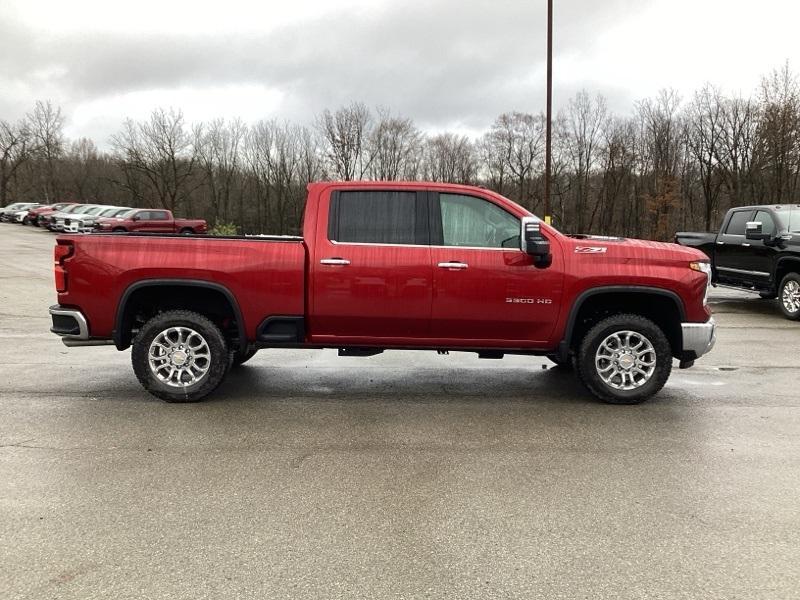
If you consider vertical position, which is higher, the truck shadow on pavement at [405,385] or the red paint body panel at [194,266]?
the red paint body panel at [194,266]

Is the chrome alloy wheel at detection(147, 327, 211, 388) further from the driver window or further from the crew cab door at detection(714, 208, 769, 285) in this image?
the crew cab door at detection(714, 208, 769, 285)

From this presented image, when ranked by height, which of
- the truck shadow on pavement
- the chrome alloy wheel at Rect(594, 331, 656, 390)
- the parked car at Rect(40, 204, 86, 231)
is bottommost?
the truck shadow on pavement

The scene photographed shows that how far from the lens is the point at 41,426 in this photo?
484 centimetres

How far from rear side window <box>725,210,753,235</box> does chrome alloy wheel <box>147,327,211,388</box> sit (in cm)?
1129

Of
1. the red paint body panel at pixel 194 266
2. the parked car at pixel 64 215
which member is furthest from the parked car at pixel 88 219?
the red paint body panel at pixel 194 266

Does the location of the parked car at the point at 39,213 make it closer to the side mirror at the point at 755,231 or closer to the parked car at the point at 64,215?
the parked car at the point at 64,215

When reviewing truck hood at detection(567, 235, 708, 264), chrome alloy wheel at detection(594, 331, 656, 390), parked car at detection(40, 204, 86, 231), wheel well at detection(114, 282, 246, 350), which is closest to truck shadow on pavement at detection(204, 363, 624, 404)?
chrome alloy wheel at detection(594, 331, 656, 390)

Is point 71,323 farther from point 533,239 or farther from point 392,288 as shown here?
point 533,239

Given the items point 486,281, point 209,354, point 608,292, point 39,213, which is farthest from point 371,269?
point 39,213

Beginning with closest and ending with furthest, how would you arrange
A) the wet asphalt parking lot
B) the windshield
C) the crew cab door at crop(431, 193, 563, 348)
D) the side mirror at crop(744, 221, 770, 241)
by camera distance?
the wet asphalt parking lot < the crew cab door at crop(431, 193, 563, 348) < the windshield < the side mirror at crop(744, 221, 770, 241)

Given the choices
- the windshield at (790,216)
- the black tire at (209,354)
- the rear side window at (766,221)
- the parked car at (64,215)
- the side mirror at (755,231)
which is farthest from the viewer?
the parked car at (64,215)

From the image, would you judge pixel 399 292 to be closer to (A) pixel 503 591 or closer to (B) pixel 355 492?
(B) pixel 355 492

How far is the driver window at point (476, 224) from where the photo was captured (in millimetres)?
5438

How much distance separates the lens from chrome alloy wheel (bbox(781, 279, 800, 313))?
11.0 metres
